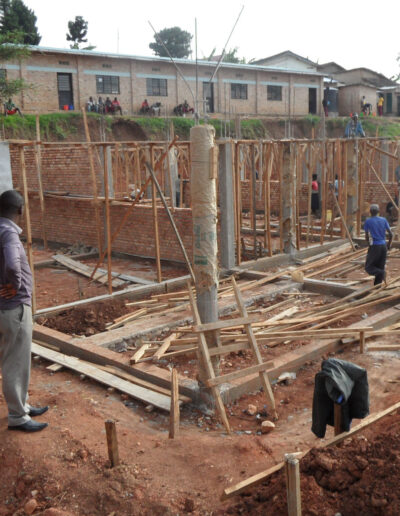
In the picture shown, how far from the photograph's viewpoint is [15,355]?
4805 mm

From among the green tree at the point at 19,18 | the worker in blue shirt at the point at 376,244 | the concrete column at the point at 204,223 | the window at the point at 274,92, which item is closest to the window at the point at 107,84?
the green tree at the point at 19,18

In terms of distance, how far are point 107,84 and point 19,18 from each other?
11.0 m

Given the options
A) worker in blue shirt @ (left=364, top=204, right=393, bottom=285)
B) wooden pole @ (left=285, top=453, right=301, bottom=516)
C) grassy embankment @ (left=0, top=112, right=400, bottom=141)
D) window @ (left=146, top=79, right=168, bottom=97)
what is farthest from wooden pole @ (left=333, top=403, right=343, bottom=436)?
window @ (left=146, top=79, right=168, bottom=97)

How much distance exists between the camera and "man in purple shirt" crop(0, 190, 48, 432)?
4.69 metres

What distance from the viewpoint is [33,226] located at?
1695 centimetres

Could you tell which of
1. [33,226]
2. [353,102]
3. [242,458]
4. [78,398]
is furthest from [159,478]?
[353,102]

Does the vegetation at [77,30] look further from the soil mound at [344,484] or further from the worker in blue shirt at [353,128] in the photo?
the soil mound at [344,484]

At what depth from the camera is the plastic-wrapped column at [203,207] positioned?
529 centimetres

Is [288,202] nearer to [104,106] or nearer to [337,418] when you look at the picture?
[337,418]

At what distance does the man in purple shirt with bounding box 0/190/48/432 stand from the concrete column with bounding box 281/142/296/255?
319 inches

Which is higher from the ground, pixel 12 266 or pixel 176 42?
pixel 176 42

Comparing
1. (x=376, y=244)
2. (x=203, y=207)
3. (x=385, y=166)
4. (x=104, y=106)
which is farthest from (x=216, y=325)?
(x=104, y=106)

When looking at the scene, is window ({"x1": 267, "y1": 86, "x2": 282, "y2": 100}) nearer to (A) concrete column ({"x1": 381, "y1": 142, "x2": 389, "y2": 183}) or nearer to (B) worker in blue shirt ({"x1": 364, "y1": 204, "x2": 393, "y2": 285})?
(A) concrete column ({"x1": 381, "y1": 142, "x2": 389, "y2": 183})

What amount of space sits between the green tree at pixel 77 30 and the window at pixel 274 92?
56.2ft
